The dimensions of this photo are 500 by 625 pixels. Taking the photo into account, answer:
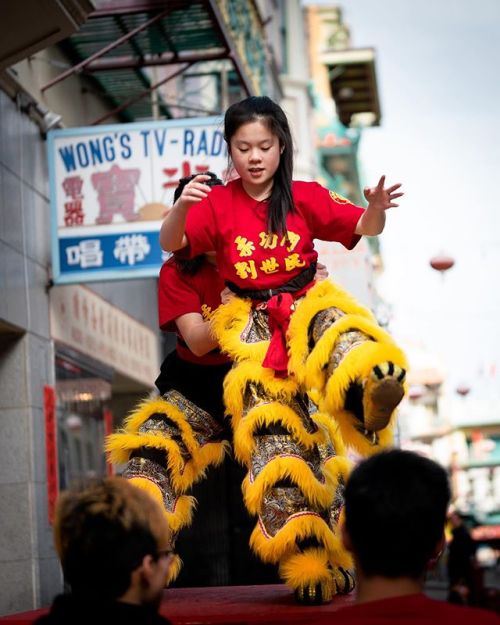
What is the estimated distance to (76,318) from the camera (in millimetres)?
11656

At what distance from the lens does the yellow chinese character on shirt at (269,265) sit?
4.84 meters

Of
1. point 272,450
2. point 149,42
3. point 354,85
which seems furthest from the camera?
point 354,85

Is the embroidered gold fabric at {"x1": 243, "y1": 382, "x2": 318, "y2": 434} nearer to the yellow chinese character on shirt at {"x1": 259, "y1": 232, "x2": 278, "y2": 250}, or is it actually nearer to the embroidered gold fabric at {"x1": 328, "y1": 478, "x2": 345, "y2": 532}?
the embroidered gold fabric at {"x1": 328, "y1": 478, "x2": 345, "y2": 532}

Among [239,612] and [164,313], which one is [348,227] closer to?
[164,313]

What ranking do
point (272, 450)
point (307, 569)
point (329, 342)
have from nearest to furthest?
point (307, 569)
point (329, 342)
point (272, 450)

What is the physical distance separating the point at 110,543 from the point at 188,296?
2544mm

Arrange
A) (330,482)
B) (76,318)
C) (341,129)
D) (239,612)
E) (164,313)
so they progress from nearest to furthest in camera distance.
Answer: (239,612) < (330,482) < (164,313) < (76,318) < (341,129)

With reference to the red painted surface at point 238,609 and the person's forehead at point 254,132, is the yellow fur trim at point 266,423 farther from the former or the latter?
the person's forehead at point 254,132

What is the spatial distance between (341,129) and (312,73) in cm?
323

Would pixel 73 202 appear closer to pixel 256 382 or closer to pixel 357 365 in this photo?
pixel 256 382

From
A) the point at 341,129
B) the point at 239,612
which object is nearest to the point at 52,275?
the point at 239,612

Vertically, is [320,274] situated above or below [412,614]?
above

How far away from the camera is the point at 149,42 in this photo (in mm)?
11859

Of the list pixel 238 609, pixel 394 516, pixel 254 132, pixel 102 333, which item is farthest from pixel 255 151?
pixel 102 333
